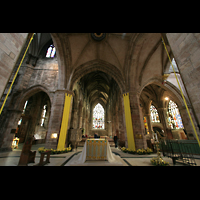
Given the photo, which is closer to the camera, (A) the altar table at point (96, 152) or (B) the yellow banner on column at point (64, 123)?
(A) the altar table at point (96, 152)

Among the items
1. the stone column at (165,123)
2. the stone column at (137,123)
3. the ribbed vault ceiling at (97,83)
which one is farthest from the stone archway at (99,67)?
the stone column at (165,123)

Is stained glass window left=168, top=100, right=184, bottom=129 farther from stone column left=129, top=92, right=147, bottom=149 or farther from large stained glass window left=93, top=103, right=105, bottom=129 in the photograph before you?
large stained glass window left=93, top=103, right=105, bottom=129

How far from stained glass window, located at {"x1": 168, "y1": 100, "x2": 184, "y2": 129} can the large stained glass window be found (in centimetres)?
1591

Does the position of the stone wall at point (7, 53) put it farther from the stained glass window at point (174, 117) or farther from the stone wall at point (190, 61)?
the stained glass window at point (174, 117)

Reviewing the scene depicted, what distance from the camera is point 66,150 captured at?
673cm

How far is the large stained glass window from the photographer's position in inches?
1006

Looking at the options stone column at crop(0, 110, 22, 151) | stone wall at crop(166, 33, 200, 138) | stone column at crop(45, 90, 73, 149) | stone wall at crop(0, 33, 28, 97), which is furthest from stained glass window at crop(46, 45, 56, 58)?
stone wall at crop(166, 33, 200, 138)

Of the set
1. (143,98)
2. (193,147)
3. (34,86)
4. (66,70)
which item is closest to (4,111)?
(34,86)

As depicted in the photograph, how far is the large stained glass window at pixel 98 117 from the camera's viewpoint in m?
25.6

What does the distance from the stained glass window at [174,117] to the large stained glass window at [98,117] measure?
15.9 m

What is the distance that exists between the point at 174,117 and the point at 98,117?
59.2 ft

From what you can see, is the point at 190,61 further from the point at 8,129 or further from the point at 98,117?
the point at 98,117

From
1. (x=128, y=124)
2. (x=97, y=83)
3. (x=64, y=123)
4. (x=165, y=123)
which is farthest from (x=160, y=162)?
(x=97, y=83)
